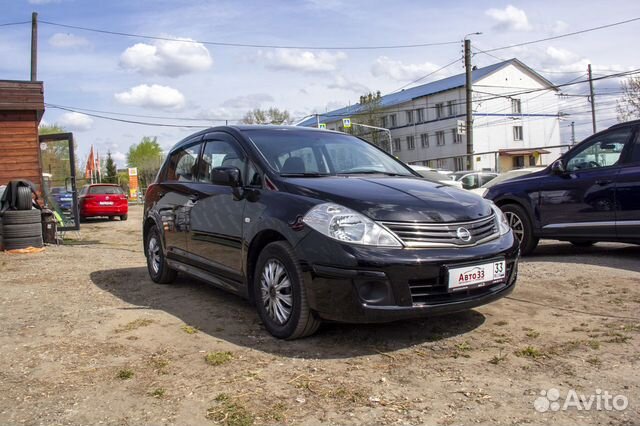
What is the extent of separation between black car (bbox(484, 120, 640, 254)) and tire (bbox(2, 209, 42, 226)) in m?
8.21

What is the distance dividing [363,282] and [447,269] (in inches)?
22.4

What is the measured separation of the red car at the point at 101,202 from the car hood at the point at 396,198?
18.2m

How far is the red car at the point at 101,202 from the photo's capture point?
67.2 feet

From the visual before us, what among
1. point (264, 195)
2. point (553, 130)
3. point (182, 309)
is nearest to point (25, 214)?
point (182, 309)

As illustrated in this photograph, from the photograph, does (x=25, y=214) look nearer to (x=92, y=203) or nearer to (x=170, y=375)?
(x=170, y=375)

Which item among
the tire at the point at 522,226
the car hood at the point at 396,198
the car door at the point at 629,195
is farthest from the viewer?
the tire at the point at 522,226

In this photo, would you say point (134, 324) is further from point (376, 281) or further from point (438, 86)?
point (438, 86)

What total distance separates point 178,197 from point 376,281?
301cm

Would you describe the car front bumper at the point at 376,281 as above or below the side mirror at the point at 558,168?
below

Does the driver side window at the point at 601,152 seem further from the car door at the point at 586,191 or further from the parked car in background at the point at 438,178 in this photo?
the parked car in background at the point at 438,178

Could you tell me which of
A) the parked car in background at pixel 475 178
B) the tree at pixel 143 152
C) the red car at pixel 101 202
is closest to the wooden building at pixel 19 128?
the red car at pixel 101 202

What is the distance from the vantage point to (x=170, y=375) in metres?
3.45

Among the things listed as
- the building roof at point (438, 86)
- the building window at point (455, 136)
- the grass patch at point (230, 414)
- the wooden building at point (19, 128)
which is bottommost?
the grass patch at point (230, 414)

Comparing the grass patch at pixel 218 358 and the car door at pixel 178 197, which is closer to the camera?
the grass patch at pixel 218 358
